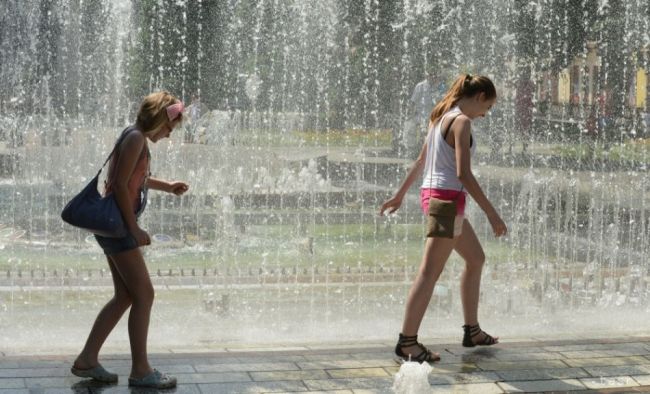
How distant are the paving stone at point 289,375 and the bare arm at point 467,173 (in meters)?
1.03

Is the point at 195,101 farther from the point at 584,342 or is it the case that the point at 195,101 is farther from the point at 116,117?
the point at 584,342

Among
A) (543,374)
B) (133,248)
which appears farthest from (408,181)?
(133,248)

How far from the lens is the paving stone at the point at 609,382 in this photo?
200 inches

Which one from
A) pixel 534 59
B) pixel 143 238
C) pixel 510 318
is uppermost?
pixel 534 59

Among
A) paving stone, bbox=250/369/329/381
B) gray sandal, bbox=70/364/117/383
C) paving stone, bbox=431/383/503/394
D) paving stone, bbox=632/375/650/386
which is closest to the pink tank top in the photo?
gray sandal, bbox=70/364/117/383

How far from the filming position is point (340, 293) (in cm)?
855

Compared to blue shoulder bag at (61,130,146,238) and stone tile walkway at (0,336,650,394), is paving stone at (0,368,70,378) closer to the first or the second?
stone tile walkway at (0,336,650,394)

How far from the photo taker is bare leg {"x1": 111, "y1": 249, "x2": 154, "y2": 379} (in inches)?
191

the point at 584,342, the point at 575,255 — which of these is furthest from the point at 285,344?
the point at 575,255

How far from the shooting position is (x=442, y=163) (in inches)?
212

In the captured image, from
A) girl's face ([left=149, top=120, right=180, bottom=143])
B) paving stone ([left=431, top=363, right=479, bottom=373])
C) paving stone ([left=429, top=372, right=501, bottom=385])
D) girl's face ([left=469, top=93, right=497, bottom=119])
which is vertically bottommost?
paving stone ([left=429, top=372, right=501, bottom=385])

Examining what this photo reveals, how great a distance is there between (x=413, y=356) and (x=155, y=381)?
1.29 m

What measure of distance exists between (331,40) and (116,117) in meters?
3.34

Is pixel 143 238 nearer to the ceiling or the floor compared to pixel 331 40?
nearer to the floor
